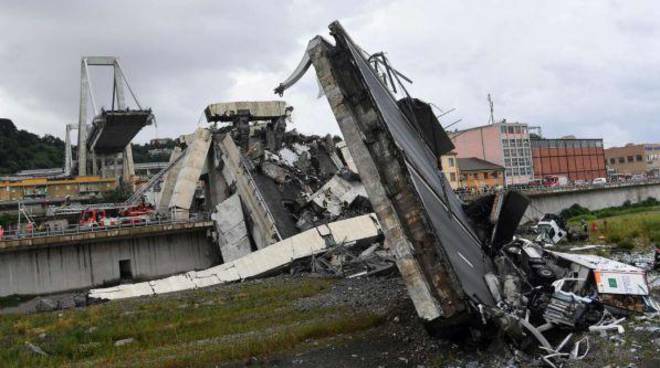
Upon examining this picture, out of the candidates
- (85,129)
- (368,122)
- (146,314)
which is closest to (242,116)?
(146,314)

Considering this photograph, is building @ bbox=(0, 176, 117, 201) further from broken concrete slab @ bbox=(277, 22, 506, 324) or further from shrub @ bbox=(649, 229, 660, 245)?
broken concrete slab @ bbox=(277, 22, 506, 324)

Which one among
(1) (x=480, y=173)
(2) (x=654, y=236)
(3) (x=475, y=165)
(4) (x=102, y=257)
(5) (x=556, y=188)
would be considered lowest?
(2) (x=654, y=236)

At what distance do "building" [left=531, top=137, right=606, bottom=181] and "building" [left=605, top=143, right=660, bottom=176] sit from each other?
25.5 meters

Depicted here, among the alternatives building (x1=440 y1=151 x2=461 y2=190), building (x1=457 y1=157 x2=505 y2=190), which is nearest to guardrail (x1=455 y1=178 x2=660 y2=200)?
building (x1=440 y1=151 x2=461 y2=190)

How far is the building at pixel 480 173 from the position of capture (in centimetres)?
7675

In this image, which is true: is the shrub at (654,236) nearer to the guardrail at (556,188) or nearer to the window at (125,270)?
the guardrail at (556,188)

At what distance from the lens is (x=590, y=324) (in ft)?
34.0

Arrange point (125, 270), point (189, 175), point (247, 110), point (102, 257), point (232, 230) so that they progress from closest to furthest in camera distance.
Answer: point (102, 257) → point (125, 270) → point (232, 230) → point (189, 175) → point (247, 110)

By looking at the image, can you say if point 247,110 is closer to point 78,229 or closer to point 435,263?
point 78,229

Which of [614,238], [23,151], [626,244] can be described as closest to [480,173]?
[614,238]

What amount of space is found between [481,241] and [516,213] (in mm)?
1796

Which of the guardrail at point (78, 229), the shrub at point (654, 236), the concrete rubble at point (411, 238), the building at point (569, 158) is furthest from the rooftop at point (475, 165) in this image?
the shrub at point (654, 236)

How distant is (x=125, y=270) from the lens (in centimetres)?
3450

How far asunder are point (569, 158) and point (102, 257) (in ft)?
260
